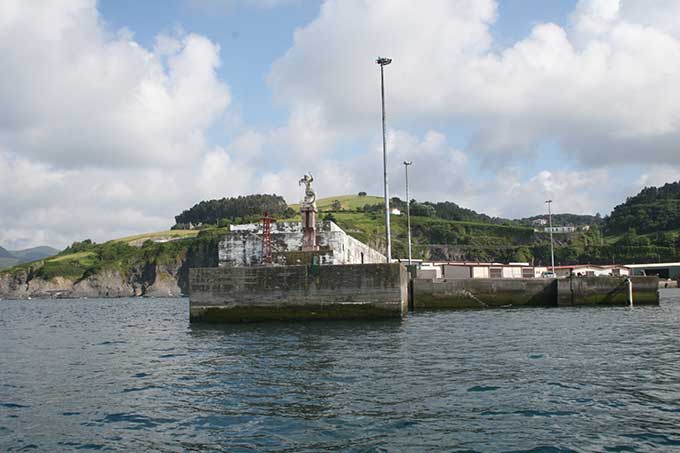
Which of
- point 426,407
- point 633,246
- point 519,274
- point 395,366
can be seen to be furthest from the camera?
point 633,246

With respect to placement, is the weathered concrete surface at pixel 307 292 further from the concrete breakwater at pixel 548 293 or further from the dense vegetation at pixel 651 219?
the dense vegetation at pixel 651 219

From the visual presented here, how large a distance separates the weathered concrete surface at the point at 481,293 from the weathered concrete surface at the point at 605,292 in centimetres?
79

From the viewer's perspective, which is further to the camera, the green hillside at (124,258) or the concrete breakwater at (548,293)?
the green hillside at (124,258)

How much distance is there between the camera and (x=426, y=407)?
1091 centimetres

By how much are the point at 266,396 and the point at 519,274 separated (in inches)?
2660

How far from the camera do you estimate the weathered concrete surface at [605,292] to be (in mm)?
40375

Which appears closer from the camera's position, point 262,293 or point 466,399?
point 466,399

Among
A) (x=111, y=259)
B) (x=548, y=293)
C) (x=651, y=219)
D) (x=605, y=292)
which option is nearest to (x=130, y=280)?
(x=111, y=259)

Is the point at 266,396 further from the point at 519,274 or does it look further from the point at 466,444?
the point at 519,274

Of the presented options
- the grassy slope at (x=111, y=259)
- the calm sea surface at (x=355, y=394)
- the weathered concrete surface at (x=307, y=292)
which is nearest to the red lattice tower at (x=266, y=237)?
the weathered concrete surface at (x=307, y=292)

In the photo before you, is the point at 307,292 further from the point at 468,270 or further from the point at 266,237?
the point at 468,270

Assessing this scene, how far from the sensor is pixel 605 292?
40406 mm

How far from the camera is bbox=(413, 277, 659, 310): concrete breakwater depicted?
1591 inches

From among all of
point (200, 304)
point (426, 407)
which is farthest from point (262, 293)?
point (426, 407)
